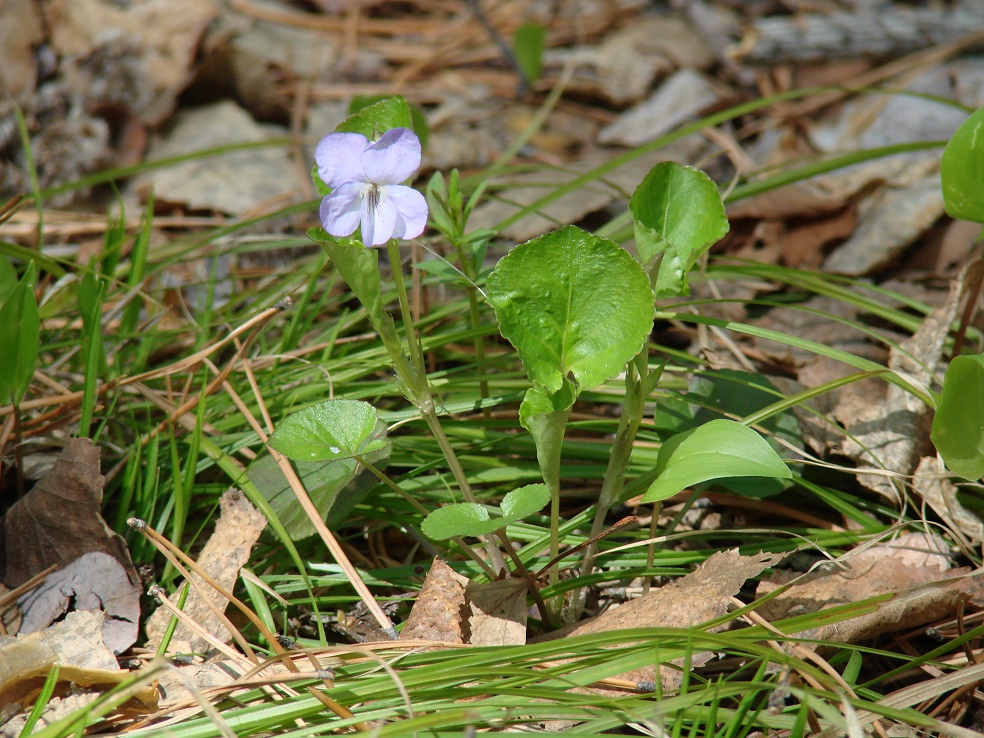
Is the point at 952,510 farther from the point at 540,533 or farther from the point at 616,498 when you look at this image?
the point at 540,533

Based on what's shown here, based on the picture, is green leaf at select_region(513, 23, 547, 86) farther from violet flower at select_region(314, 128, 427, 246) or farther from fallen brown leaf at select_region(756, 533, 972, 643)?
fallen brown leaf at select_region(756, 533, 972, 643)

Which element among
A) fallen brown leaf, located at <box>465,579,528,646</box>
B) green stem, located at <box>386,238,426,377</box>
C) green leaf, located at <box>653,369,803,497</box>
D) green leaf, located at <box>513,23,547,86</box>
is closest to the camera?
green stem, located at <box>386,238,426,377</box>

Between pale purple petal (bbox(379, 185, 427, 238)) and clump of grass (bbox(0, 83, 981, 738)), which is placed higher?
pale purple petal (bbox(379, 185, 427, 238))

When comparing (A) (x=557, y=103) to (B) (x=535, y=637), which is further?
(A) (x=557, y=103)

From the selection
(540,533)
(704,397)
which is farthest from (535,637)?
(704,397)

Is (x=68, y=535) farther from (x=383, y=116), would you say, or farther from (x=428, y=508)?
(x=383, y=116)

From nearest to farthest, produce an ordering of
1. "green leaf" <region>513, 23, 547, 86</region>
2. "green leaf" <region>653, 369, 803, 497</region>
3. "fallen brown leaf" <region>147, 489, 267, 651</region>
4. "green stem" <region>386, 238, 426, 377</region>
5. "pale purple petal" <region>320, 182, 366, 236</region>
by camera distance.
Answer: "pale purple petal" <region>320, 182, 366, 236</region>
"green stem" <region>386, 238, 426, 377</region>
"fallen brown leaf" <region>147, 489, 267, 651</region>
"green leaf" <region>653, 369, 803, 497</region>
"green leaf" <region>513, 23, 547, 86</region>

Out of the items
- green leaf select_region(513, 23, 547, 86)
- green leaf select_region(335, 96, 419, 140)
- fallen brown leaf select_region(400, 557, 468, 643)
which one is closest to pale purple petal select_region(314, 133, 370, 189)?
green leaf select_region(335, 96, 419, 140)

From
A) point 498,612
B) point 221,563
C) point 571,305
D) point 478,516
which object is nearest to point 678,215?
point 571,305
